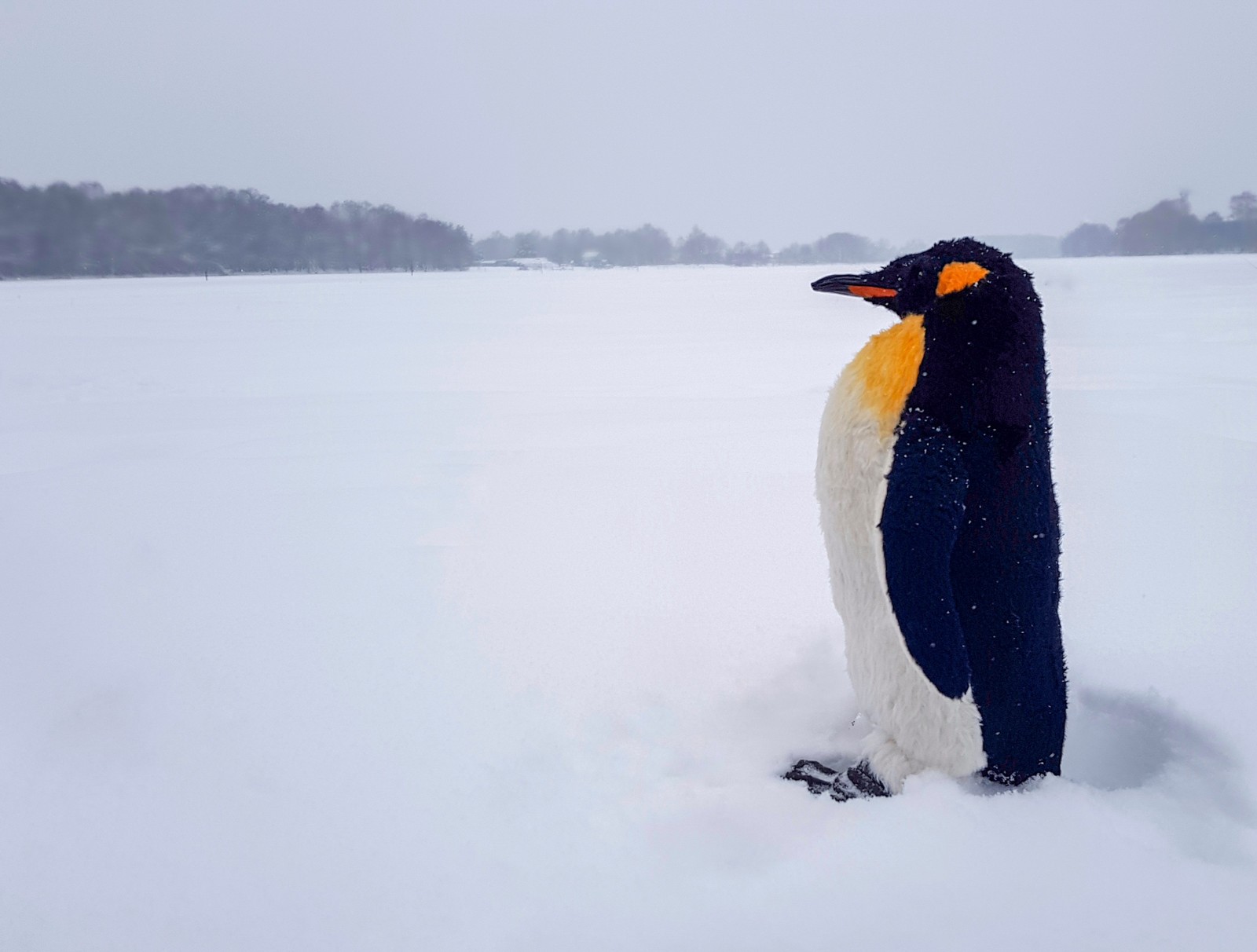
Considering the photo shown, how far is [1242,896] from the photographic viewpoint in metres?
1.08

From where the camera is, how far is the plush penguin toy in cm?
118

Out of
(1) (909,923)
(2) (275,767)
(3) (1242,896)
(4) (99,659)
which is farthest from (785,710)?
(4) (99,659)

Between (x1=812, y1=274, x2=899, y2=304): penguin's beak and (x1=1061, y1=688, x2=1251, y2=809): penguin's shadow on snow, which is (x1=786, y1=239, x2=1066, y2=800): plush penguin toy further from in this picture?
(x1=1061, y1=688, x2=1251, y2=809): penguin's shadow on snow

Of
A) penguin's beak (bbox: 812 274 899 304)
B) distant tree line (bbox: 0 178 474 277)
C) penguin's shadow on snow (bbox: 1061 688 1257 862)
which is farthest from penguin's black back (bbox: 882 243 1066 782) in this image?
distant tree line (bbox: 0 178 474 277)

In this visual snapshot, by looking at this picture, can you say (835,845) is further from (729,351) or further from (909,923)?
(729,351)

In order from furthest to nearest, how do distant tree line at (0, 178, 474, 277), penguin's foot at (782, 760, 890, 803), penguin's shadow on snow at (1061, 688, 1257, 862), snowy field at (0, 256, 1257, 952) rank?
distant tree line at (0, 178, 474, 277)
penguin's foot at (782, 760, 890, 803)
penguin's shadow on snow at (1061, 688, 1257, 862)
snowy field at (0, 256, 1257, 952)

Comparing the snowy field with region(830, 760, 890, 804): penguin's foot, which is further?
region(830, 760, 890, 804): penguin's foot

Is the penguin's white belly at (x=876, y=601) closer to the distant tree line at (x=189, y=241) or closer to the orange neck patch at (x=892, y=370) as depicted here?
the orange neck patch at (x=892, y=370)

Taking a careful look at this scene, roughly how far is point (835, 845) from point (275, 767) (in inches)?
41.9

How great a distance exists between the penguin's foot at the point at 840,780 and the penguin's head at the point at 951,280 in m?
0.83

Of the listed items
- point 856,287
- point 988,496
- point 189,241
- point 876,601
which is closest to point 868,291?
point 856,287

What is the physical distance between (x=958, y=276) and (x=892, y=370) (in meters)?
0.18

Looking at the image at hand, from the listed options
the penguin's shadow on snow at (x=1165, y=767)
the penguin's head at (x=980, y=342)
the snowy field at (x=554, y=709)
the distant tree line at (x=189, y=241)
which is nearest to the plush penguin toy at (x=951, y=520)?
the penguin's head at (x=980, y=342)

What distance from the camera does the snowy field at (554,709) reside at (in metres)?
1.11
